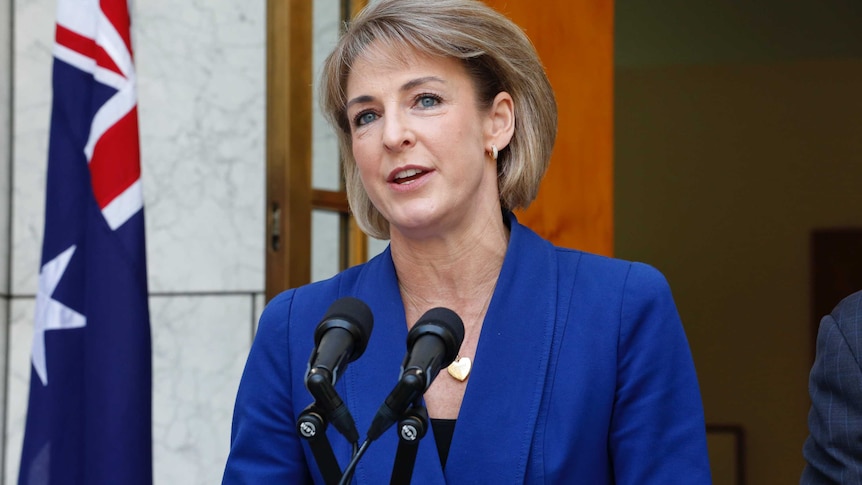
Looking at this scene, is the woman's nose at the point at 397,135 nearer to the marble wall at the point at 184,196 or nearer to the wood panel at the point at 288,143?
the wood panel at the point at 288,143

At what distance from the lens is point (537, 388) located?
2.04 m

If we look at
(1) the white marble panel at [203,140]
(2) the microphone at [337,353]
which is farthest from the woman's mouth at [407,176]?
(1) the white marble panel at [203,140]

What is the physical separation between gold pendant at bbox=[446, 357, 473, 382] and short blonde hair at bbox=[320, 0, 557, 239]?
1.11 ft

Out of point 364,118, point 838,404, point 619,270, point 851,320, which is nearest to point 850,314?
point 851,320

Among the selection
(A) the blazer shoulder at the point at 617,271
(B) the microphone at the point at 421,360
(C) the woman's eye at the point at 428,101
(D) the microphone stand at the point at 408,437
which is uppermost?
(C) the woman's eye at the point at 428,101

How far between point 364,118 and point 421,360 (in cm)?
78

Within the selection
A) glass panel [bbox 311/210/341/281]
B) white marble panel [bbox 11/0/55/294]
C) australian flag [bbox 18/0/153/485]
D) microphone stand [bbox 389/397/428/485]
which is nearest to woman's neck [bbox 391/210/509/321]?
A: microphone stand [bbox 389/397/428/485]

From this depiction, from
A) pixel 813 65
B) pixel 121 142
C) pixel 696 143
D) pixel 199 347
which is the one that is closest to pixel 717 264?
pixel 696 143

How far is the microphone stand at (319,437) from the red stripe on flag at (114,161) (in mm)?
1541

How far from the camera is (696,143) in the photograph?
6938 mm

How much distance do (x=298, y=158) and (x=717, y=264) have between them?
13.1 feet

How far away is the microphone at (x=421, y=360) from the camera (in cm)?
149

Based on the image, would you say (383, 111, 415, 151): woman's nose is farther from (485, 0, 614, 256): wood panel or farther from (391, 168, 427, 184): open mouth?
(485, 0, 614, 256): wood panel

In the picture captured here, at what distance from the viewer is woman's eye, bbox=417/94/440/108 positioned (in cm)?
215
